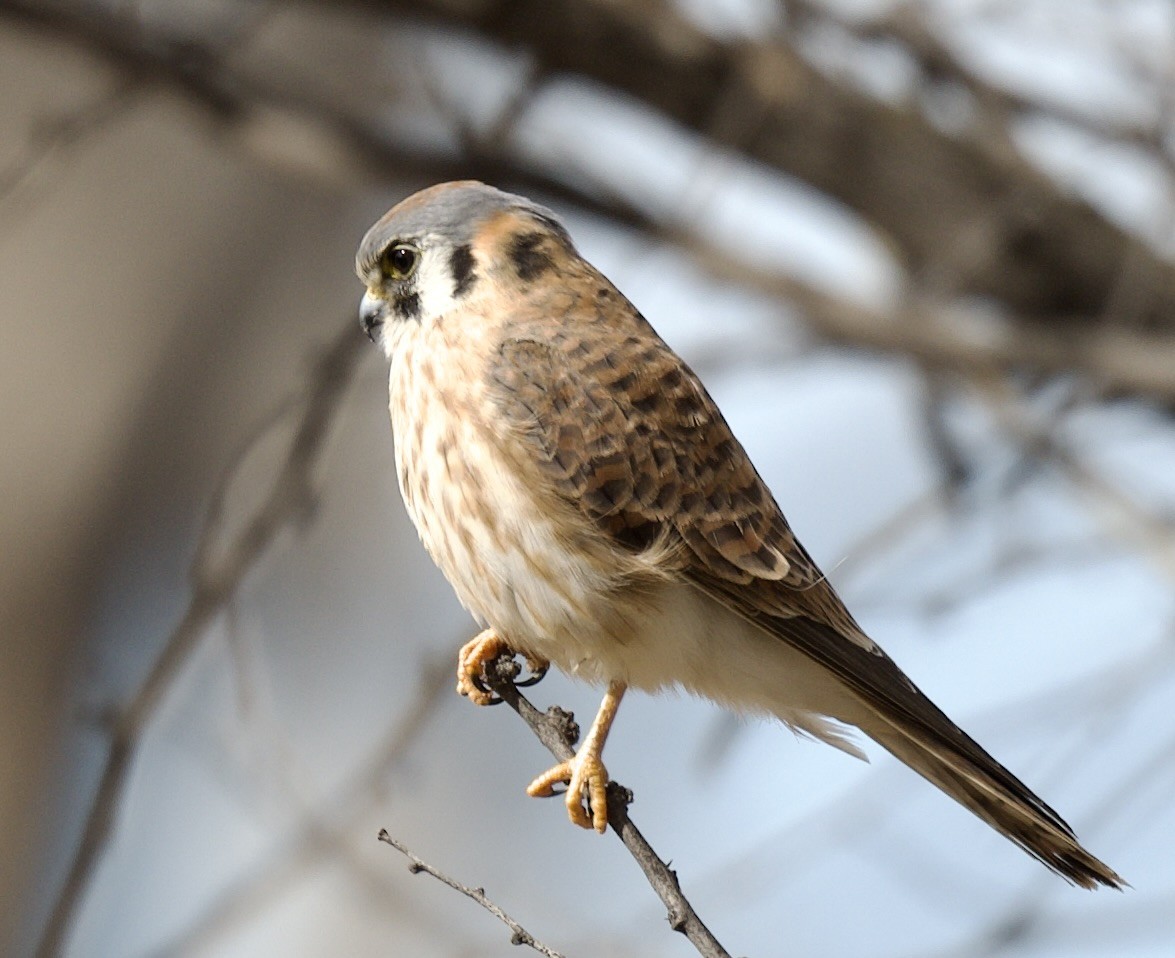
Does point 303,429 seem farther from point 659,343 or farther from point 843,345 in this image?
point 843,345

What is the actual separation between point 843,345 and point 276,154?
1674 millimetres

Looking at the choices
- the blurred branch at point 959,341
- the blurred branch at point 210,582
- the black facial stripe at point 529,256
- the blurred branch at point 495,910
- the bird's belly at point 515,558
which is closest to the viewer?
the blurred branch at point 210,582

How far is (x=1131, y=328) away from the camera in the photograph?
4977mm

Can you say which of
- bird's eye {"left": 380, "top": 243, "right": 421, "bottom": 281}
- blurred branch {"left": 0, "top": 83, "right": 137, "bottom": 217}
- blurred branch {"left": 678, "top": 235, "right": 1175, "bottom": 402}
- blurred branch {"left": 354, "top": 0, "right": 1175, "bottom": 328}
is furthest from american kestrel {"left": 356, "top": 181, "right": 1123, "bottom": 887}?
blurred branch {"left": 354, "top": 0, "right": 1175, "bottom": 328}

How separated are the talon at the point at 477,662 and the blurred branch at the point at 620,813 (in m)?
0.02

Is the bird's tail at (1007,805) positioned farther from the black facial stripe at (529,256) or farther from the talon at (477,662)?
the black facial stripe at (529,256)

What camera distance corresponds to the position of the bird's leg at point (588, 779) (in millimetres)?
2328

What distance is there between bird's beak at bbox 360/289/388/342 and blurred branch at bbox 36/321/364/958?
79mm

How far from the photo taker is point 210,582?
2221 mm

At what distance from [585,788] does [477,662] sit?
288 millimetres

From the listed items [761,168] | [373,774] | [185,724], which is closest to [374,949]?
[185,724]

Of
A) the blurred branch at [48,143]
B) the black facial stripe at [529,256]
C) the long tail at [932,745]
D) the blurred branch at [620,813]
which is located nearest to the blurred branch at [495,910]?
the blurred branch at [620,813]

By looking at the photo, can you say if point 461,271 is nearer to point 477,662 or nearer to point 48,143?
point 477,662

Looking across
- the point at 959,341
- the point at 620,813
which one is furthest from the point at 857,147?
the point at 620,813
